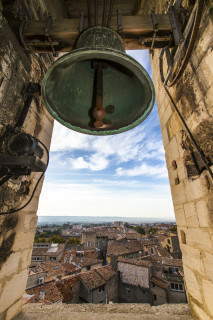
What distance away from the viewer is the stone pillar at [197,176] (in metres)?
1.43

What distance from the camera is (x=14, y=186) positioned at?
1801 mm

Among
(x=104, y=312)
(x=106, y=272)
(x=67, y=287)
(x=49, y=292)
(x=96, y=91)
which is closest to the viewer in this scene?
(x=96, y=91)

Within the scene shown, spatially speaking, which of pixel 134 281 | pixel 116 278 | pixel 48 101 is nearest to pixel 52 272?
pixel 116 278

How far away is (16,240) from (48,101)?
1.60 m

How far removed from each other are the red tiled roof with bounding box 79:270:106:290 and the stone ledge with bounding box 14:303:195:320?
1583cm

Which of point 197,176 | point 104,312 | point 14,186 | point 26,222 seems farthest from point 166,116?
point 104,312

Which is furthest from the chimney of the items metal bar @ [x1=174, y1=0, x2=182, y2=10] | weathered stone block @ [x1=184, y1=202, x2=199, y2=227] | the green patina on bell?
metal bar @ [x1=174, y1=0, x2=182, y2=10]

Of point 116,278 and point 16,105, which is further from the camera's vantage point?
point 116,278

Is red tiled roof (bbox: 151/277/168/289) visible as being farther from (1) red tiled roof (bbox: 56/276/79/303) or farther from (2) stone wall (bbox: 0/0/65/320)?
(2) stone wall (bbox: 0/0/65/320)

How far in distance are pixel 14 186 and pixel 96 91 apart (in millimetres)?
1380

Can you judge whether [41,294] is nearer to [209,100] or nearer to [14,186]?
[14,186]

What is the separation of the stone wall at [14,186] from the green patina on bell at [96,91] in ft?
1.90

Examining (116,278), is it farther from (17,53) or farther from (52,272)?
(17,53)

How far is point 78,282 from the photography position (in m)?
14.9
